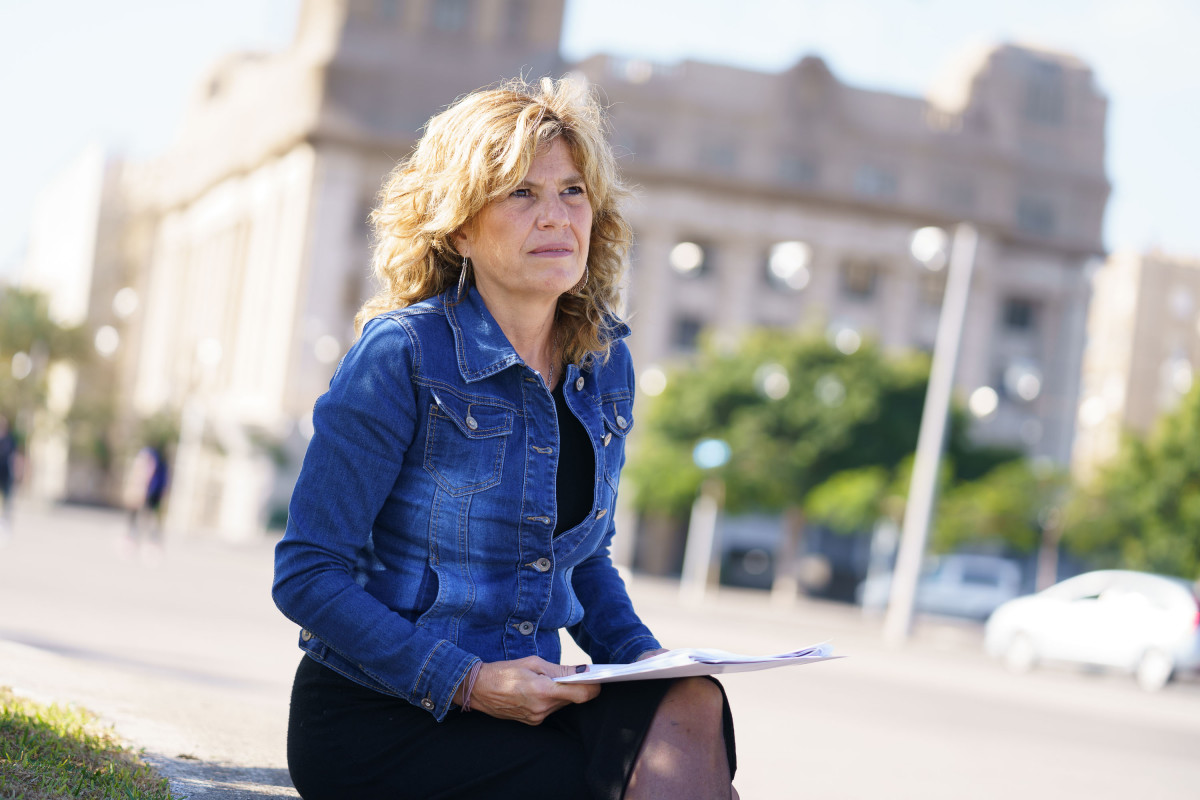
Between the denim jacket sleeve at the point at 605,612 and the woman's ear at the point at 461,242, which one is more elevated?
the woman's ear at the point at 461,242

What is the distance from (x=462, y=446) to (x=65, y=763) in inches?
47.0

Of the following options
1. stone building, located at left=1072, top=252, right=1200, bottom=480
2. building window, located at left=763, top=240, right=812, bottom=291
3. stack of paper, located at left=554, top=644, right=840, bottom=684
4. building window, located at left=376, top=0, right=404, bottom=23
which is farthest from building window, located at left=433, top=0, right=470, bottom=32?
stack of paper, located at left=554, top=644, right=840, bottom=684

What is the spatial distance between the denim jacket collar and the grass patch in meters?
1.09

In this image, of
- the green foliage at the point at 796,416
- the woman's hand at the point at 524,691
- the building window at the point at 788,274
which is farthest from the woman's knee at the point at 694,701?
the building window at the point at 788,274

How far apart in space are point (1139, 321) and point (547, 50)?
42.9 m

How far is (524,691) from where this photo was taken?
2.69 metres

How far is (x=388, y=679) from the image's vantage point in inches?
107

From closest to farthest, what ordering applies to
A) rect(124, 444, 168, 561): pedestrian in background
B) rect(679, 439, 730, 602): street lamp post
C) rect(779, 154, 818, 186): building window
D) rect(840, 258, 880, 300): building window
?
rect(124, 444, 168, 561): pedestrian in background < rect(679, 439, 730, 602): street lamp post < rect(779, 154, 818, 186): building window < rect(840, 258, 880, 300): building window

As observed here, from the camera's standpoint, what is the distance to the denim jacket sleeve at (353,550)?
107 inches

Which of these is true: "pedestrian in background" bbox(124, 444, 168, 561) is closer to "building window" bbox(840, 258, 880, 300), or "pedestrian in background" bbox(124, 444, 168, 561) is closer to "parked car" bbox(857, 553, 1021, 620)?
"parked car" bbox(857, 553, 1021, 620)

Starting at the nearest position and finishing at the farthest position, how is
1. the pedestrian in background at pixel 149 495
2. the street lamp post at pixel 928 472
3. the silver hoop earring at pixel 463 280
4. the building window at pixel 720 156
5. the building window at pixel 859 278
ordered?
1. the silver hoop earring at pixel 463 280
2. the pedestrian in background at pixel 149 495
3. the street lamp post at pixel 928 472
4. the building window at pixel 720 156
5. the building window at pixel 859 278

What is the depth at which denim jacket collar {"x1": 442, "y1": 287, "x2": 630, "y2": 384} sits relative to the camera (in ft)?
9.66

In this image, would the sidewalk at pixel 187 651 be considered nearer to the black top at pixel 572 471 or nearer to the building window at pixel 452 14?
the black top at pixel 572 471

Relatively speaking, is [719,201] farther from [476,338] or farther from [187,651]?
[476,338]
